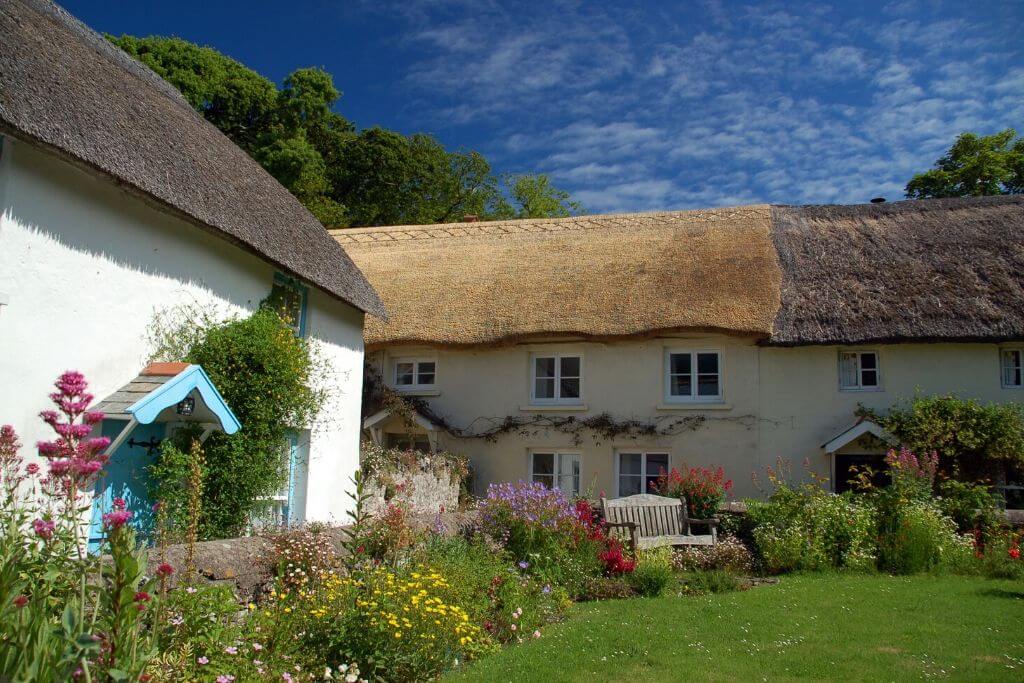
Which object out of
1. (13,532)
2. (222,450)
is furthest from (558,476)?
(13,532)

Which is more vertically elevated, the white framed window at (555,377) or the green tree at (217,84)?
the green tree at (217,84)

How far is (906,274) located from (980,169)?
14.6 m

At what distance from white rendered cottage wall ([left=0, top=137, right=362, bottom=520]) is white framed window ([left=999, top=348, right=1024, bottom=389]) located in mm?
13499

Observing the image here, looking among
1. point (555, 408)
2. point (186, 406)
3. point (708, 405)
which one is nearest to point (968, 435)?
point (708, 405)

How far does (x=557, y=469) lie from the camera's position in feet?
56.7

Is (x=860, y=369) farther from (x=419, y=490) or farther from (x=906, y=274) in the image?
(x=419, y=490)

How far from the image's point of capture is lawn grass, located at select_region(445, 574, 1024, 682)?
259 inches

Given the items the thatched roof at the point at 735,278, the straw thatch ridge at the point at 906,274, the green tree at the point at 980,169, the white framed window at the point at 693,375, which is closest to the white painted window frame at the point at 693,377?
the white framed window at the point at 693,375

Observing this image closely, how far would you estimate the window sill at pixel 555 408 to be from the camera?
1717 cm

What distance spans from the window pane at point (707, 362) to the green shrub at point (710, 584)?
6.84 meters

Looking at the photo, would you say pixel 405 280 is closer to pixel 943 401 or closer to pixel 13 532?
pixel 943 401

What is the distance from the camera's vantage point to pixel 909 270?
16.3 m

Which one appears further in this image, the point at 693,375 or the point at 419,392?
the point at 419,392

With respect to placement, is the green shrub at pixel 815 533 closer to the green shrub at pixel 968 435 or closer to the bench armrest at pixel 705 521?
the bench armrest at pixel 705 521
